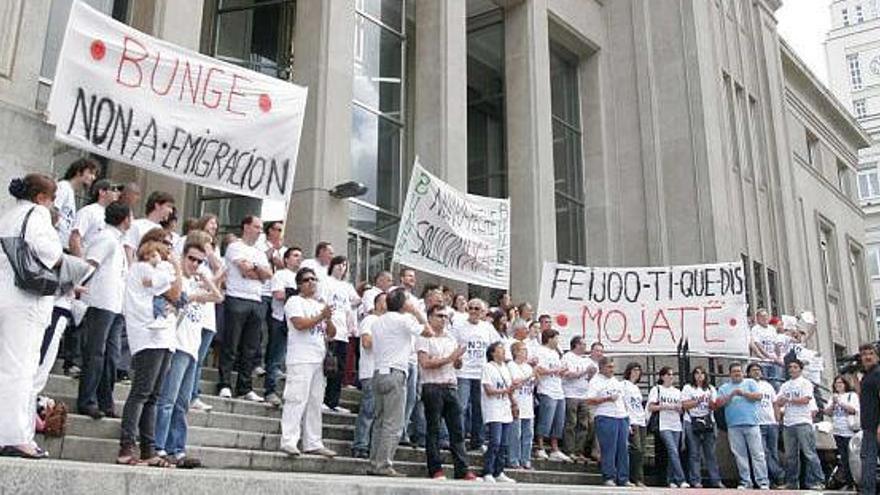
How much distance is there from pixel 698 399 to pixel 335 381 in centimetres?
594

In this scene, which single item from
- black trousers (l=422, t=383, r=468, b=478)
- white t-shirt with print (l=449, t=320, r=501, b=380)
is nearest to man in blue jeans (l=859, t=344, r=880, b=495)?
white t-shirt with print (l=449, t=320, r=501, b=380)

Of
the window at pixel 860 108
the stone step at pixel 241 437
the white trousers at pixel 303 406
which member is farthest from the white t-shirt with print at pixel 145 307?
the window at pixel 860 108

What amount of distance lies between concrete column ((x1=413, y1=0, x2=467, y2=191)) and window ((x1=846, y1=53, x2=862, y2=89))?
5989 centimetres

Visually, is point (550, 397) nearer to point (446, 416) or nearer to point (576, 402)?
point (576, 402)

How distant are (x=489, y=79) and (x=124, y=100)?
48.2ft

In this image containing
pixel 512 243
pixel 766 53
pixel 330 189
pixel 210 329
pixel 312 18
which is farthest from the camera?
pixel 766 53

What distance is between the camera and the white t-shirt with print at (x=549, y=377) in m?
11.2

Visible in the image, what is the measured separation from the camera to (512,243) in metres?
19.3

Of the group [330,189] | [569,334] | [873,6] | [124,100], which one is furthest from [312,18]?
[873,6]

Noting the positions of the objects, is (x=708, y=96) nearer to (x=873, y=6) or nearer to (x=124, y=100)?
(x=124, y=100)

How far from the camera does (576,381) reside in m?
11.9

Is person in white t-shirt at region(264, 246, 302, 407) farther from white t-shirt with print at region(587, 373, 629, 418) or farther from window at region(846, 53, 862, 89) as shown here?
window at region(846, 53, 862, 89)

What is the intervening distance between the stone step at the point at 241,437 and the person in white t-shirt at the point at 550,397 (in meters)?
0.39

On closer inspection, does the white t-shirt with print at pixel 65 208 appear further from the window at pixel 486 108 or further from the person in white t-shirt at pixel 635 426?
the window at pixel 486 108
